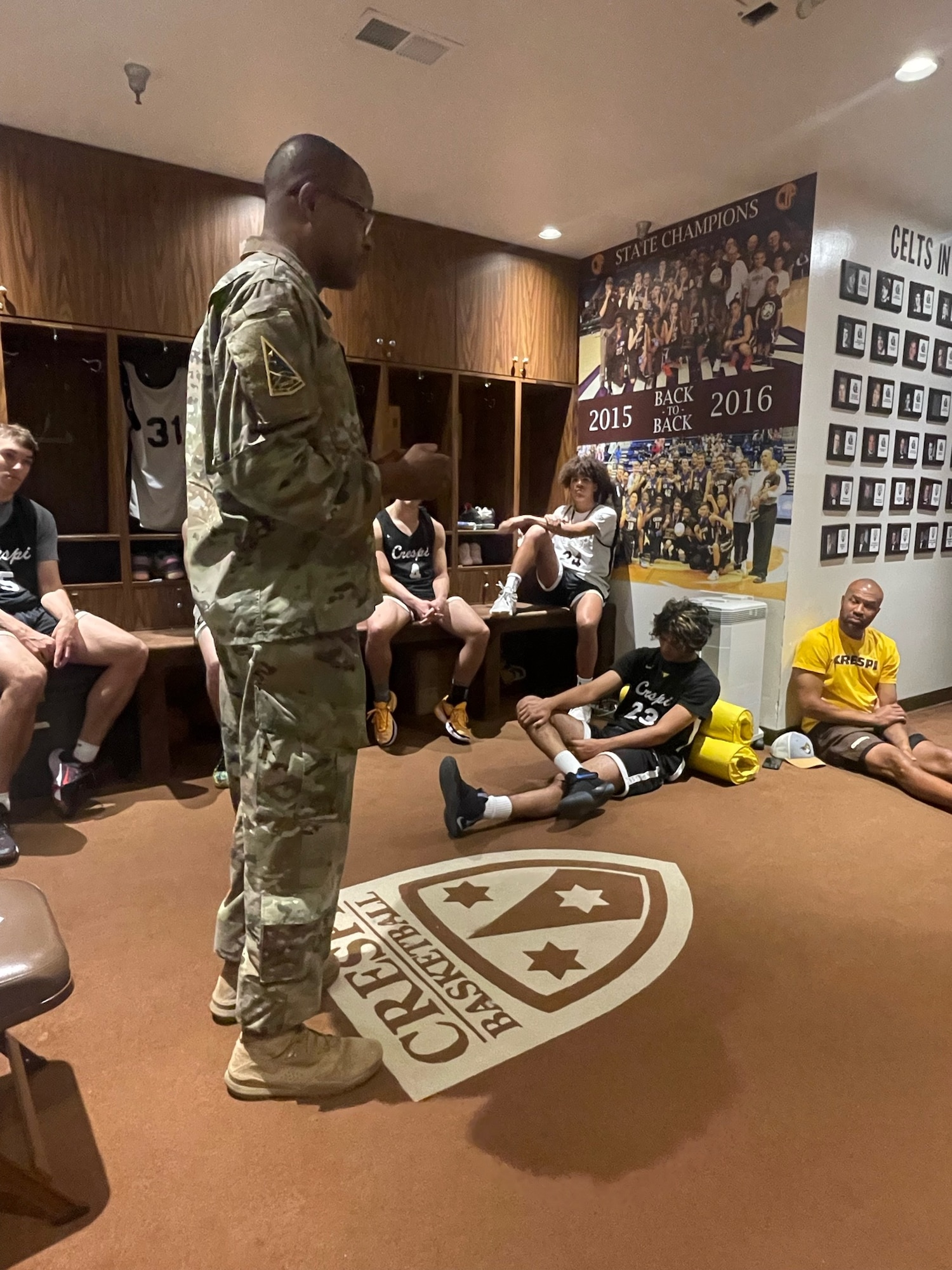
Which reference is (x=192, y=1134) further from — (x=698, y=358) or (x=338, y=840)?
(x=698, y=358)

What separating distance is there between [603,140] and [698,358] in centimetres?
121

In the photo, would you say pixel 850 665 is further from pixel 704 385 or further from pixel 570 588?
pixel 704 385

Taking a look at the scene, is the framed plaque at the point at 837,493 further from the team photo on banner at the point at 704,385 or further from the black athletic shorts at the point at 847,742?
the black athletic shorts at the point at 847,742

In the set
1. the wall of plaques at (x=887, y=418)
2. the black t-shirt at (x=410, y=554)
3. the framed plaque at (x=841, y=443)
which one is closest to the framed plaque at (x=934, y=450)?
the wall of plaques at (x=887, y=418)

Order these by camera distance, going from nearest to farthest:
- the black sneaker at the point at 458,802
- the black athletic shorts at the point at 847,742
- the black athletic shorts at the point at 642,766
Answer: the black sneaker at the point at 458,802, the black athletic shorts at the point at 642,766, the black athletic shorts at the point at 847,742

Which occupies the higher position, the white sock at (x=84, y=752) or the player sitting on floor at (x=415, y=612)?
the player sitting on floor at (x=415, y=612)

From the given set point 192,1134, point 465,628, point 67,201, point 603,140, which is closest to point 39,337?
point 67,201

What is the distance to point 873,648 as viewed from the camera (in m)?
3.63

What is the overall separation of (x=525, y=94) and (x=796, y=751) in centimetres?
293

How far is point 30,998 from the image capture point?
1201 millimetres

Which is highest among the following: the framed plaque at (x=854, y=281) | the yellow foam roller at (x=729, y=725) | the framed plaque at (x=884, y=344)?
the framed plaque at (x=854, y=281)

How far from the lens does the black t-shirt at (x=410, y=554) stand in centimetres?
399

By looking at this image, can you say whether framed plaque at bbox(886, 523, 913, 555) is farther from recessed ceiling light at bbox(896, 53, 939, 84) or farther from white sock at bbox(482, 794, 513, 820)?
white sock at bbox(482, 794, 513, 820)

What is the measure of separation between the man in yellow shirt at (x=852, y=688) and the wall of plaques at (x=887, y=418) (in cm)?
47
